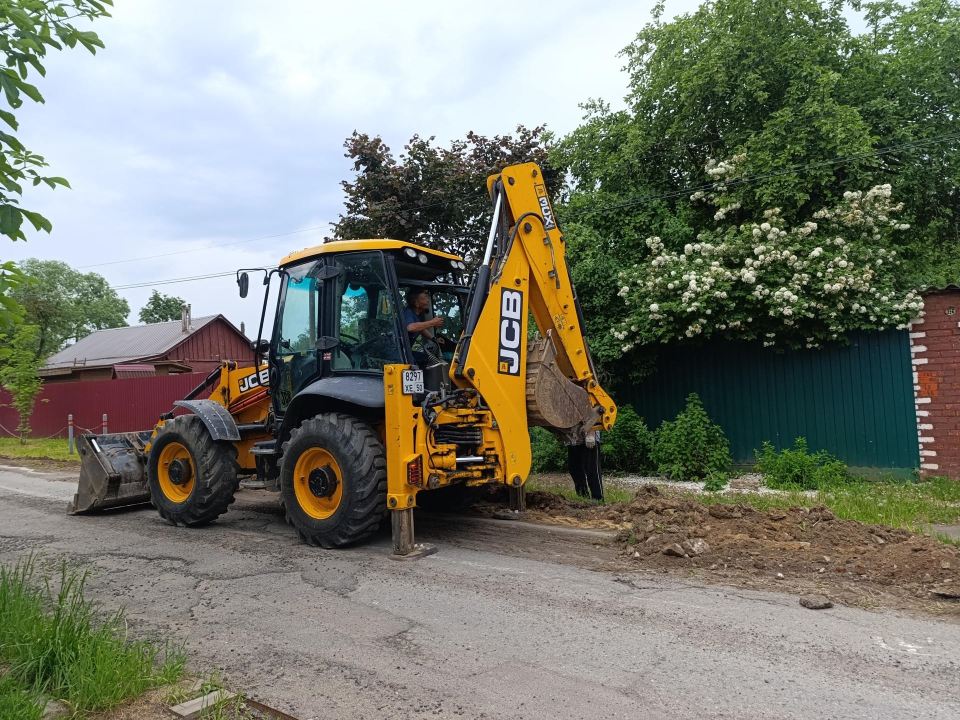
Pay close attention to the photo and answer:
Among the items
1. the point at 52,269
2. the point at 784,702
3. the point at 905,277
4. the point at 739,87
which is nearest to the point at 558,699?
the point at 784,702

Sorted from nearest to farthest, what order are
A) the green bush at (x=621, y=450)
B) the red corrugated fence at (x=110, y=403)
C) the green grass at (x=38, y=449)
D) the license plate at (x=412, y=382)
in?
the license plate at (x=412, y=382), the green bush at (x=621, y=450), the green grass at (x=38, y=449), the red corrugated fence at (x=110, y=403)

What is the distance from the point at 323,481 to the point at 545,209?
11.3ft

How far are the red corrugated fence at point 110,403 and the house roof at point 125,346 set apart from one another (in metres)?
4.18

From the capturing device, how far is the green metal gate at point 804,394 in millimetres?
9945

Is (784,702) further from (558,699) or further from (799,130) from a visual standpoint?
(799,130)

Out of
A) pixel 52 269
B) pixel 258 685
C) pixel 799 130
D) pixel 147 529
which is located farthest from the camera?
pixel 52 269

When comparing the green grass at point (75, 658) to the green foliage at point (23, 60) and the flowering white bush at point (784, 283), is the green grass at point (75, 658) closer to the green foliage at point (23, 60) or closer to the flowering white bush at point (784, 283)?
the green foliage at point (23, 60)

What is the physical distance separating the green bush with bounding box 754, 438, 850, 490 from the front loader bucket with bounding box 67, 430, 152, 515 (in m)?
8.39

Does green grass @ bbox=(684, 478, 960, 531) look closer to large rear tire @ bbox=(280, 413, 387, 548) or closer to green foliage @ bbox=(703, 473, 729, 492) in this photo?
green foliage @ bbox=(703, 473, 729, 492)

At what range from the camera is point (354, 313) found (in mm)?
7117

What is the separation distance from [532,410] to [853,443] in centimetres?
605

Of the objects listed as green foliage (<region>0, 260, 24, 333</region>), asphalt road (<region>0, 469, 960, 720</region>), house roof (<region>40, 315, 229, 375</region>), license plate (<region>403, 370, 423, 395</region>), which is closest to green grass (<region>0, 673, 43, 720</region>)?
asphalt road (<region>0, 469, 960, 720</region>)

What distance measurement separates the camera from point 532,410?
22.2ft

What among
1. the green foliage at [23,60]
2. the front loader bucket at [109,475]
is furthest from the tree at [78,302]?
the green foliage at [23,60]
